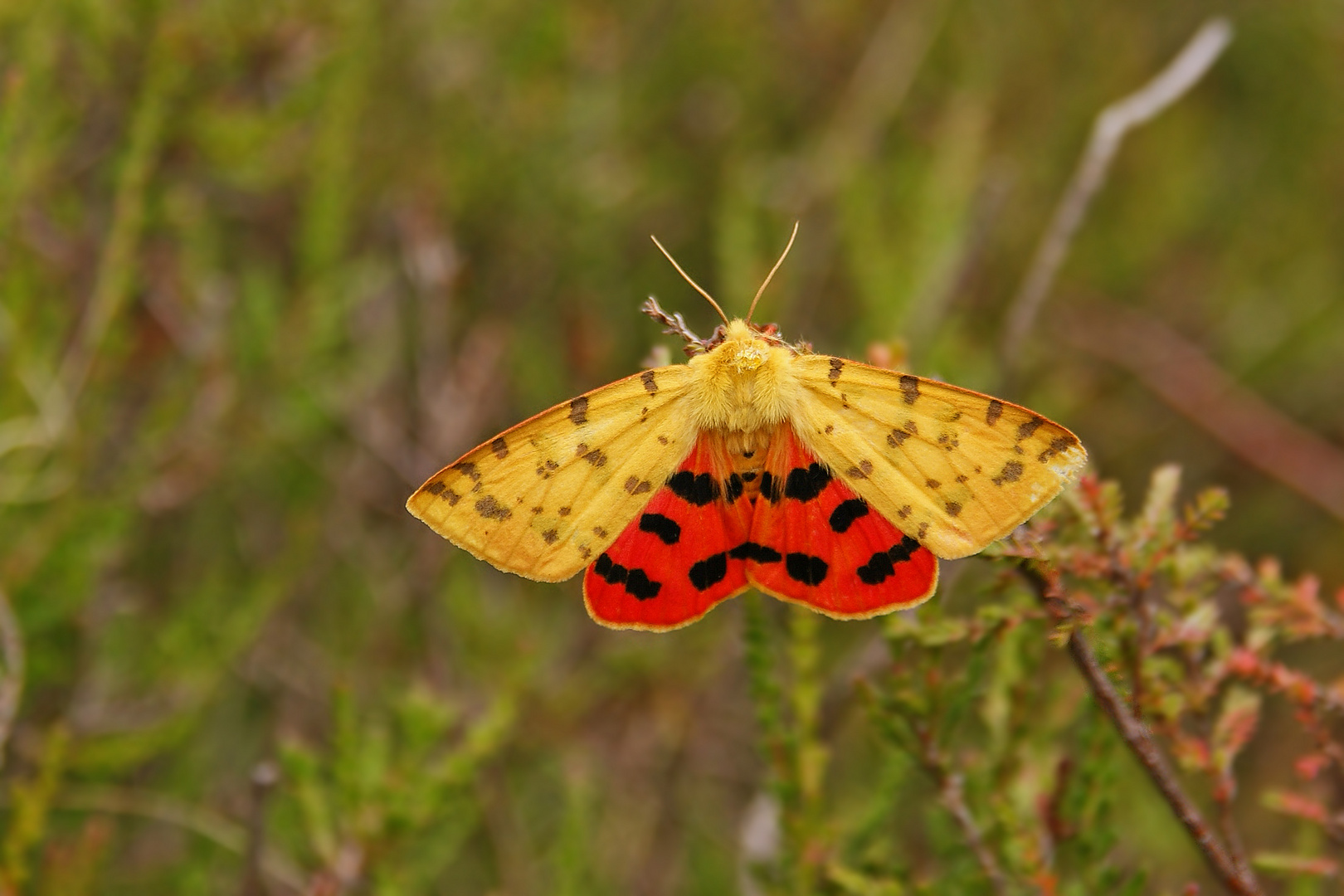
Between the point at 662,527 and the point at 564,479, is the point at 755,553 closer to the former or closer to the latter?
the point at 662,527

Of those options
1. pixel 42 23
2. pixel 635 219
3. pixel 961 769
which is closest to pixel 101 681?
pixel 42 23

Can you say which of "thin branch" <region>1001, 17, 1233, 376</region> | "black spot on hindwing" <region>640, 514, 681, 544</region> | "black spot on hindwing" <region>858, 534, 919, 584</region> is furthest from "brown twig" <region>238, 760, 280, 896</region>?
"thin branch" <region>1001, 17, 1233, 376</region>

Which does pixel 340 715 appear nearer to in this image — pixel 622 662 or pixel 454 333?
pixel 622 662

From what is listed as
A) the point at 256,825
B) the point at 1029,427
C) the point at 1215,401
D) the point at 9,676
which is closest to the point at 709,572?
the point at 1029,427

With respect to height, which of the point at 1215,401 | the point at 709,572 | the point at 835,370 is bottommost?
the point at 709,572

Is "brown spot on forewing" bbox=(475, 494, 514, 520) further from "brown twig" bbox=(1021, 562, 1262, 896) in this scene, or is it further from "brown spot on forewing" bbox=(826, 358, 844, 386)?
"brown twig" bbox=(1021, 562, 1262, 896)
